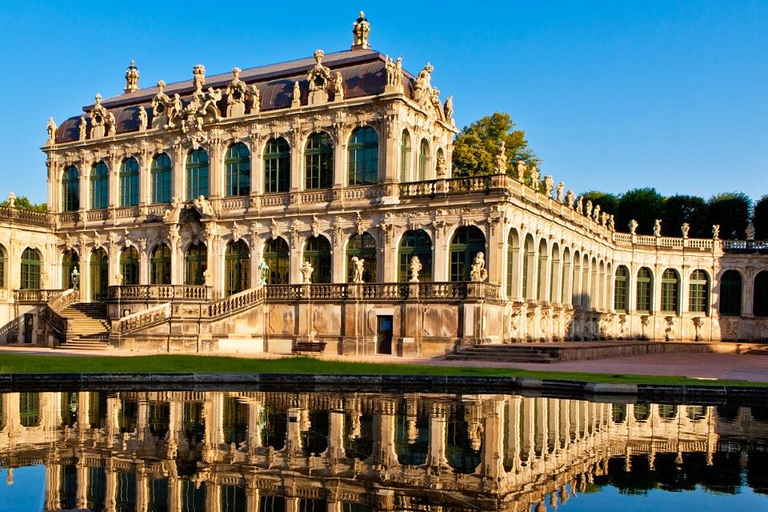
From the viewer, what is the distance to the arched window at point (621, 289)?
57.0 meters

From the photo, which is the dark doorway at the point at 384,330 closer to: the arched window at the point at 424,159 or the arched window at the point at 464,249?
the arched window at the point at 464,249

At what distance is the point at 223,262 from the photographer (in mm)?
44406

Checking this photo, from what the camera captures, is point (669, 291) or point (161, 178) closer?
point (161, 178)

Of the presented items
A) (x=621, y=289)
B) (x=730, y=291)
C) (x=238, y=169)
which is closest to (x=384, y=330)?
(x=238, y=169)

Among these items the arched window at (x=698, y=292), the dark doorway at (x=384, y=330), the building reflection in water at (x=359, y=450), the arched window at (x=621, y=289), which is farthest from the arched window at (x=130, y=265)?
the arched window at (x=698, y=292)

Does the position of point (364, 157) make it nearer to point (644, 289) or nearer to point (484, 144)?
point (484, 144)

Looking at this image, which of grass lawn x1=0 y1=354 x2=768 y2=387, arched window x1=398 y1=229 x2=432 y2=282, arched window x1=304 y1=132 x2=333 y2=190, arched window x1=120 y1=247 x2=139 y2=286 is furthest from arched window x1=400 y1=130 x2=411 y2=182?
arched window x1=120 y1=247 x2=139 y2=286

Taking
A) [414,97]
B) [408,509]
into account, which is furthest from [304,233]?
[408,509]

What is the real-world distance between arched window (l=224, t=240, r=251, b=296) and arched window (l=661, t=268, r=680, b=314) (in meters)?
30.0

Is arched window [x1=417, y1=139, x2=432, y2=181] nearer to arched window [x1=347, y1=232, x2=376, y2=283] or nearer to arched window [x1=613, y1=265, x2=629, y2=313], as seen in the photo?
arched window [x1=347, y1=232, x2=376, y2=283]

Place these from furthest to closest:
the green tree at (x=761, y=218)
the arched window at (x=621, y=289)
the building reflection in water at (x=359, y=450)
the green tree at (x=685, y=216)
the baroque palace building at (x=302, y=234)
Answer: the green tree at (x=685, y=216) → the green tree at (x=761, y=218) → the arched window at (x=621, y=289) → the baroque palace building at (x=302, y=234) → the building reflection in water at (x=359, y=450)

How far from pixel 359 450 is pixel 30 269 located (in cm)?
4258

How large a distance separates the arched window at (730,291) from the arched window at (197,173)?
118ft

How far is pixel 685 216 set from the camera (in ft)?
224
